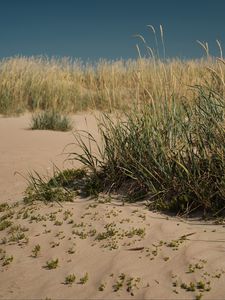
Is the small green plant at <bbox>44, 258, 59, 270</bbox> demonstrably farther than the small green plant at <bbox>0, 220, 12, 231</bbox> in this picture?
No

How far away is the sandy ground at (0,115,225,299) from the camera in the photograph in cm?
324

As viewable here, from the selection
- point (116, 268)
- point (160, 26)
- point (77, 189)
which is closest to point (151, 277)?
point (116, 268)

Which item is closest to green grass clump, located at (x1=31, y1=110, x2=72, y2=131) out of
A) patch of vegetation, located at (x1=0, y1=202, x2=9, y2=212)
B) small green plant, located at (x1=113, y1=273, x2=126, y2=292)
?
patch of vegetation, located at (x1=0, y1=202, x2=9, y2=212)

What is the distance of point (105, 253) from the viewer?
380 centimetres

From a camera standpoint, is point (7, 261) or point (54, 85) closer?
point (7, 261)

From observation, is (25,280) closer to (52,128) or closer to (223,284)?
(223,284)

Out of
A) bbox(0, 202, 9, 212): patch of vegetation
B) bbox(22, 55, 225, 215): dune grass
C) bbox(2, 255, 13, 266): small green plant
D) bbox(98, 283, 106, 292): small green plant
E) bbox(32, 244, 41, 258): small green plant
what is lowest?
bbox(98, 283, 106, 292): small green plant

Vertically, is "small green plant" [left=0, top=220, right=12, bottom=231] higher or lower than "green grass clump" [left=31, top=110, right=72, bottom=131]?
lower

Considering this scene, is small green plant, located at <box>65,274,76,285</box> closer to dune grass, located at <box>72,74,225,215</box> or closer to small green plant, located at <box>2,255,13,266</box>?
small green plant, located at <box>2,255,13,266</box>

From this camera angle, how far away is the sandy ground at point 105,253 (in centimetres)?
324

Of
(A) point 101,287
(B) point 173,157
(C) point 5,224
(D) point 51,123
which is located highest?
(D) point 51,123

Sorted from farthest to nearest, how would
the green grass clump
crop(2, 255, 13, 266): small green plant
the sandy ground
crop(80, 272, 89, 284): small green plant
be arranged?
1. the green grass clump
2. crop(2, 255, 13, 266): small green plant
3. crop(80, 272, 89, 284): small green plant
4. the sandy ground

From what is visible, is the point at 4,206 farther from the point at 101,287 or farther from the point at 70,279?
the point at 101,287

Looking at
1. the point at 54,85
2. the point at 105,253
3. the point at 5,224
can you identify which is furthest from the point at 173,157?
the point at 54,85
